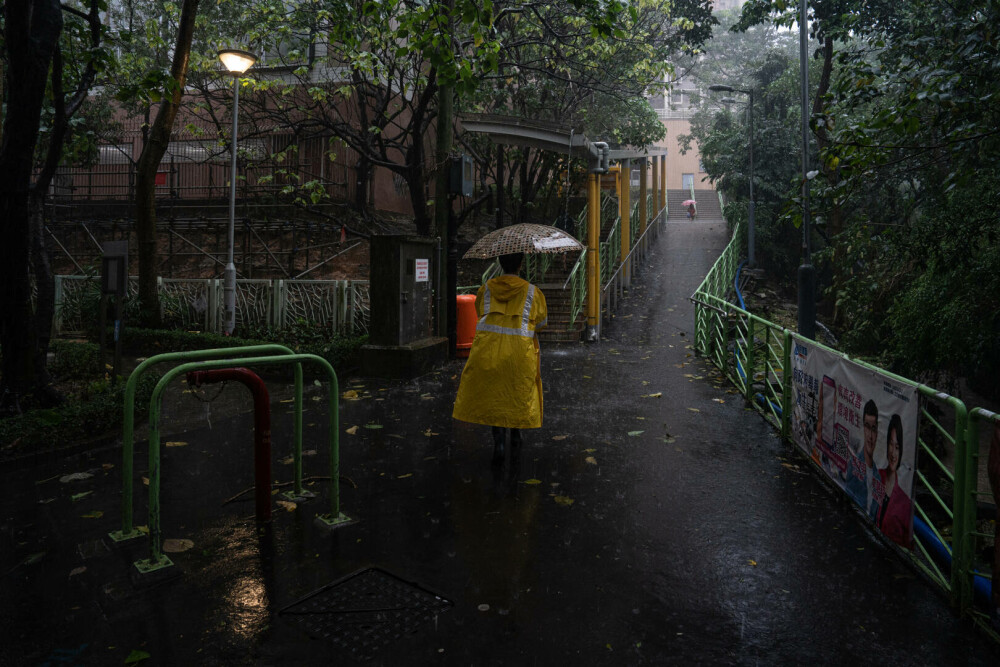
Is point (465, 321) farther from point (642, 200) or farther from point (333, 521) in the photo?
point (642, 200)

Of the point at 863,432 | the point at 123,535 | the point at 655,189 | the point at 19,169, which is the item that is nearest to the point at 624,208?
the point at 655,189

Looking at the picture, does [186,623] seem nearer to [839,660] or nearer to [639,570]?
[639,570]

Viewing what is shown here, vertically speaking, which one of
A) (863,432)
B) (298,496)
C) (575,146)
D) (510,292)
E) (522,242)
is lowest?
(298,496)

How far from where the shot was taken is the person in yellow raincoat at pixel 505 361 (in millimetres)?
5770

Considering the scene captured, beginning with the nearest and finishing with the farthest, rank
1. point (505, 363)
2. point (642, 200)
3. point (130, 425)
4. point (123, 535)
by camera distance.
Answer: point (130, 425) < point (123, 535) < point (505, 363) < point (642, 200)

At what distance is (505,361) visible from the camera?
577 centimetres

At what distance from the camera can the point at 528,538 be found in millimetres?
4492

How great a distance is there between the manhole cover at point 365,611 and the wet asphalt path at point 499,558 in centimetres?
3

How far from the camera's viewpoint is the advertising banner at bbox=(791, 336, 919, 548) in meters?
4.07

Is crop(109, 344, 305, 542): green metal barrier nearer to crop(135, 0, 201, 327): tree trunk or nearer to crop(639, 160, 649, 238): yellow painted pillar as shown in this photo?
crop(135, 0, 201, 327): tree trunk

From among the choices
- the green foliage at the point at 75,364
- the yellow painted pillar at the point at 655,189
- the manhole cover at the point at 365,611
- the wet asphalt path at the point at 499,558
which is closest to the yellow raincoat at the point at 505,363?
the wet asphalt path at the point at 499,558

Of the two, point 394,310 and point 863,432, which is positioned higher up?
point 394,310

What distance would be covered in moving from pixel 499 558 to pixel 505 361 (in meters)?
1.92

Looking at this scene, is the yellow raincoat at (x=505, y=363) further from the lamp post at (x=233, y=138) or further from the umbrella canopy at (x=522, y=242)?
the lamp post at (x=233, y=138)
